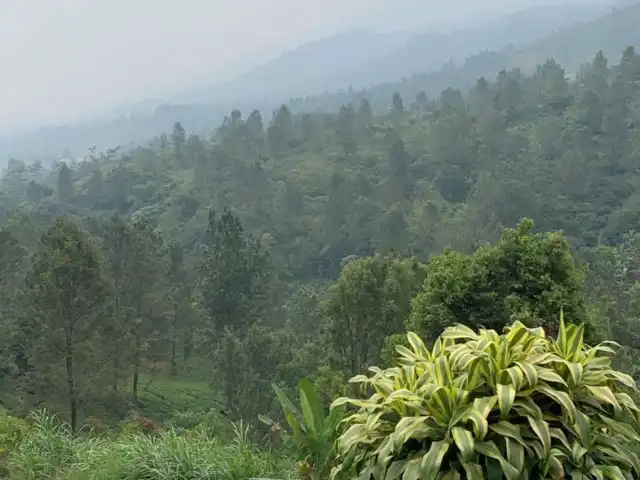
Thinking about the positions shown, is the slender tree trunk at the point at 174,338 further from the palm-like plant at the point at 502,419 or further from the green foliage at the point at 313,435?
the palm-like plant at the point at 502,419

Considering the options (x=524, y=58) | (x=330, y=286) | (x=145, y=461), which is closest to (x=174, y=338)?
(x=330, y=286)

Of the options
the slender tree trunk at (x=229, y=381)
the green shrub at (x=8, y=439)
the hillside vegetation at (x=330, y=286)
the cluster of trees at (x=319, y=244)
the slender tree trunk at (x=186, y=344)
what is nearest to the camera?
the hillside vegetation at (x=330, y=286)

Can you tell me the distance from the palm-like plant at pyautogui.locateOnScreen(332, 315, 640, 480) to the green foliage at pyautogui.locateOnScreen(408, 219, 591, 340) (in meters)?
5.64

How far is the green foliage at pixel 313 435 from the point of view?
120 inches

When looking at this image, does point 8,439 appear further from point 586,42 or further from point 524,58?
point 586,42

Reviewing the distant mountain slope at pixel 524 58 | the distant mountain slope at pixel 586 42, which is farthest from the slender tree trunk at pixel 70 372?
the distant mountain slope at pixel 586 42

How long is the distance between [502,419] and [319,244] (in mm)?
44461

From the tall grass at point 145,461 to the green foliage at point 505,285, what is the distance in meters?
5.08

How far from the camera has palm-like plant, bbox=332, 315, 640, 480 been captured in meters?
2.33

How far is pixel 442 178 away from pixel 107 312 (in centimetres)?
3806

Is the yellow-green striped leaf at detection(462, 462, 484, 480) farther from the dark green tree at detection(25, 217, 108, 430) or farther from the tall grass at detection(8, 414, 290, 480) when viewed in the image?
the dark green tree at detection(25, 217, 108, 430)

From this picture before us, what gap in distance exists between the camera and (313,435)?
3.13m

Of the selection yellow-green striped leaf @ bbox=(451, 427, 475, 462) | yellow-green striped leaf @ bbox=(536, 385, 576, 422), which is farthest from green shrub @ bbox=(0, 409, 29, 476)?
yellow-green striped leaf @ bbox=(536, 385, 576, 422)

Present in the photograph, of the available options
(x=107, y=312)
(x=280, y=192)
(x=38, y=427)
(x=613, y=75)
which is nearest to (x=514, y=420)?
(x=38, y=427)
